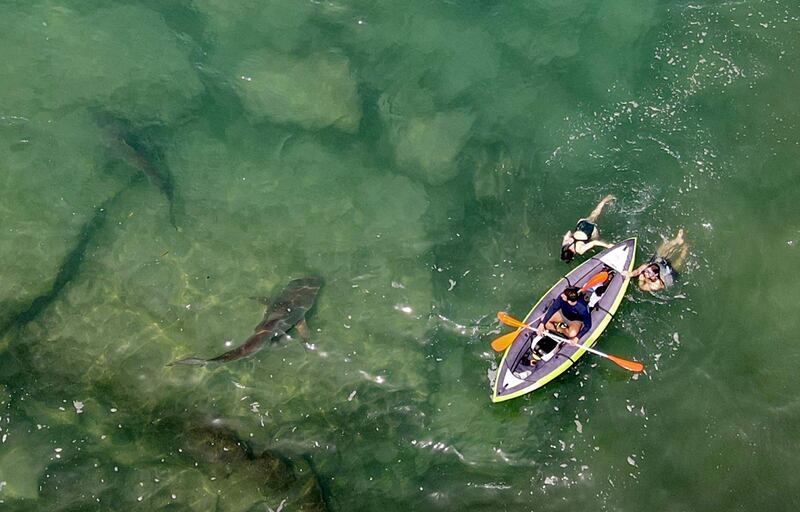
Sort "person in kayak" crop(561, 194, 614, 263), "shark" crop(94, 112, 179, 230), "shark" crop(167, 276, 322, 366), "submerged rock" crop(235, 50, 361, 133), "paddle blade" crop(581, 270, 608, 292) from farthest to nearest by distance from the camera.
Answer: "submerged rock" crop(235, 50, 361, 133), "shark" crop(94, 112, 179, 230), "person in kayak" crop(561, 194, 614, 263), "paddle blade" crop(581, 270, 608, 292), "shark" crop(167, 276, 322, 366)

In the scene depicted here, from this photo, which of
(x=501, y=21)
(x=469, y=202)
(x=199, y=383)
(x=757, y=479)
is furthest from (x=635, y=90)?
(x=199, y=383)

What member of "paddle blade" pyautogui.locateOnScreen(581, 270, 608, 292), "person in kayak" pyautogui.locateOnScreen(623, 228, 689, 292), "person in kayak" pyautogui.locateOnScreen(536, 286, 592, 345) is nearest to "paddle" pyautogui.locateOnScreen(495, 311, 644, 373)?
"person in kayak" pyautogui.locateOnScreen(536, 286, 592, 345)

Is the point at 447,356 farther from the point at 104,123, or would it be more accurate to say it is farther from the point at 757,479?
A: the point at 104,123

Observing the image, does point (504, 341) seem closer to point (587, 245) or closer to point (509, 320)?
point (509, 320)

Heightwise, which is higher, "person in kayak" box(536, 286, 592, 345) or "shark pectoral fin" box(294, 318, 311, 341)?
"person in kayak" box(536, 286, 592, 345)

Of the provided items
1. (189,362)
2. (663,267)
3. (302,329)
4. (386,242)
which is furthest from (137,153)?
(663,267)

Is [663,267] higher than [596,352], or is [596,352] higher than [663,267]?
[663,267]

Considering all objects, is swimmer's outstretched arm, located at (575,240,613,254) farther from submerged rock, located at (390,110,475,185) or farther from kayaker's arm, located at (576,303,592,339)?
submerged rock, located at (390,110,475,185)

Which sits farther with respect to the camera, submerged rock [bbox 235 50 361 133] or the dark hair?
submerged rock [bbox 235 50 361 133]
